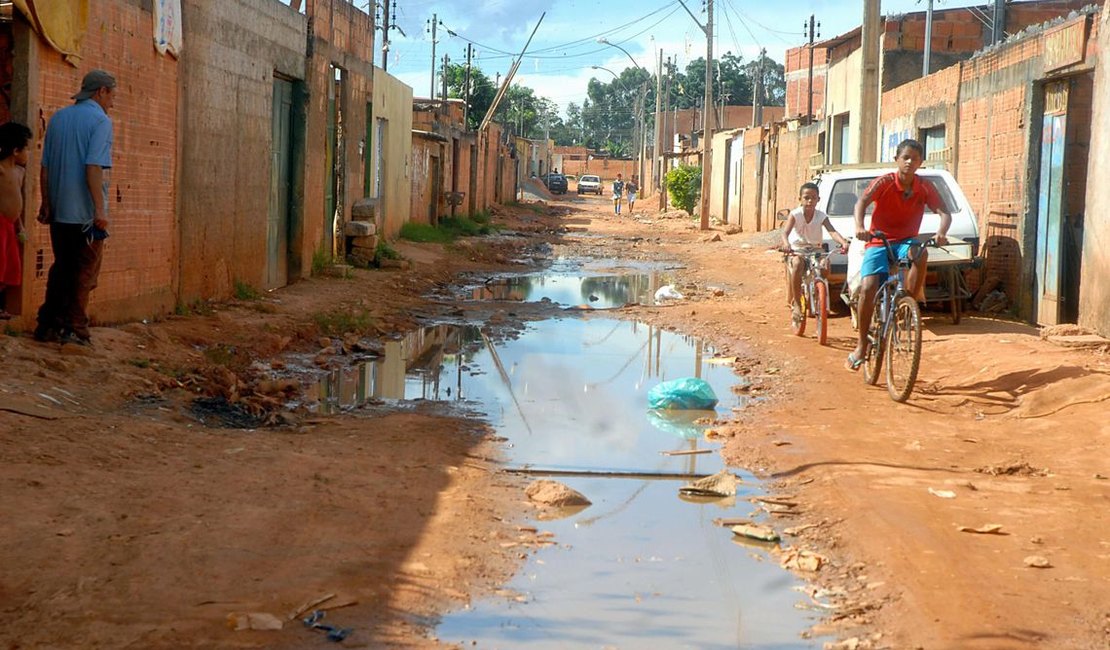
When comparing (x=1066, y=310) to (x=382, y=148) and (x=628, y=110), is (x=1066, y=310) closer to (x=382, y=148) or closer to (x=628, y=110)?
(x=382, y=148)

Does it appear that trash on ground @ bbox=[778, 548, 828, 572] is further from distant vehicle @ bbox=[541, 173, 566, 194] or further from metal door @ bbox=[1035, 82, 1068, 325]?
distant vehicle @ bbox=[541, 173, 566, 194]

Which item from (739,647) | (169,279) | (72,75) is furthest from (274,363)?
(739,647)

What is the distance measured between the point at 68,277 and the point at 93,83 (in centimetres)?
127

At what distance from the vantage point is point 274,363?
986 centimetres

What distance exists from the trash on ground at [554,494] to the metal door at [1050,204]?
7775mm

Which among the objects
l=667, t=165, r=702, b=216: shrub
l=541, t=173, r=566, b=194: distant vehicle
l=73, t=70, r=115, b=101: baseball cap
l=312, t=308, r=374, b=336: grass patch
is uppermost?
l=541, t=173, r=566, b=194: distant vehicle

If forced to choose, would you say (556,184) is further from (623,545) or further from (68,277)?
(623,545)

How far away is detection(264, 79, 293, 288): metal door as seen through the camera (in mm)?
14914

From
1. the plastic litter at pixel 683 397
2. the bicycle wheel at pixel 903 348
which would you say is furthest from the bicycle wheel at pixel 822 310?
the plastic litter at pixel 683 397

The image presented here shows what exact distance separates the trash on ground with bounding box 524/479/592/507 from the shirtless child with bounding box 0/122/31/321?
3.74m

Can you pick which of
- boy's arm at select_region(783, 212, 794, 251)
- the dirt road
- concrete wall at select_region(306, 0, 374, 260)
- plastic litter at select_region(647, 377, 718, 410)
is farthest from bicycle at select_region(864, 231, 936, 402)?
concrete wall at select_region(306, 0, 374, 260)

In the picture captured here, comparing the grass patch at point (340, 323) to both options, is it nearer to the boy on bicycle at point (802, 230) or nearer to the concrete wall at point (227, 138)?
A: the concrete wall at point (227, 138)

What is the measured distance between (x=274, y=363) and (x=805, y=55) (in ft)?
162

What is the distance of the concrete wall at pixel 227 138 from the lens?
456 inches
